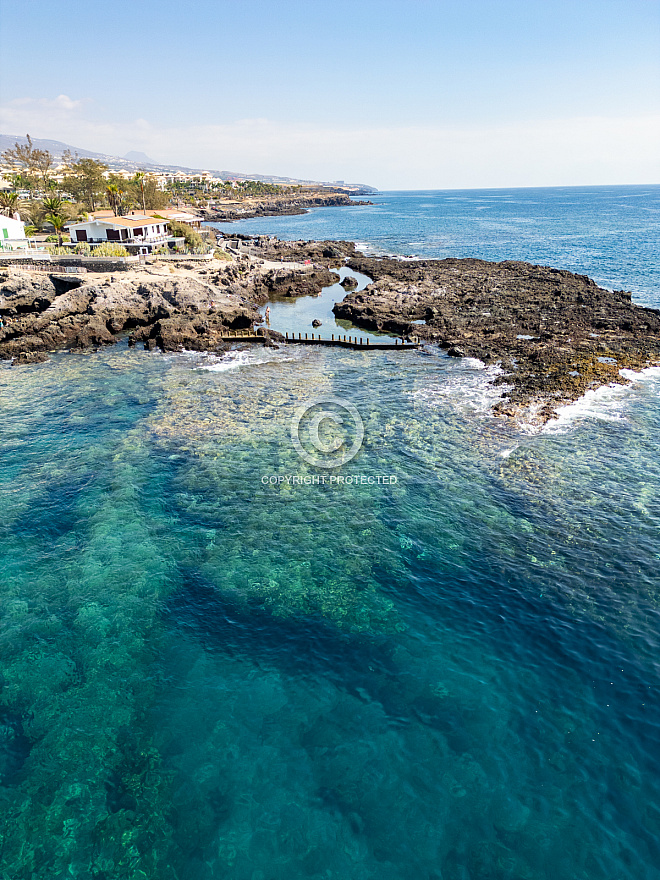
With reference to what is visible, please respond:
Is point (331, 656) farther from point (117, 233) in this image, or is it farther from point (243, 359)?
point (117, 233)

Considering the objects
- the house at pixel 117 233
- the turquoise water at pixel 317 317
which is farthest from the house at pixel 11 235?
the turquoise water at pixel 317 317

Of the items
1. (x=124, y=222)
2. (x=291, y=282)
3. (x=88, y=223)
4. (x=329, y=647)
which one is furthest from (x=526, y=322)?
(x=88, y=223)

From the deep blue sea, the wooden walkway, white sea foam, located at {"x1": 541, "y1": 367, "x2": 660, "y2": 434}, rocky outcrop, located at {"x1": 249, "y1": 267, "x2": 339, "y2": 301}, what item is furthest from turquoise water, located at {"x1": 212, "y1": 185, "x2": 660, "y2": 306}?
the deep blue sea

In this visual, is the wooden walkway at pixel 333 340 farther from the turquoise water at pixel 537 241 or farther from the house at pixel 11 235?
the turquoise water at pixel 537 241

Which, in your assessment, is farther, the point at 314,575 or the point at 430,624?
the point at 314,575

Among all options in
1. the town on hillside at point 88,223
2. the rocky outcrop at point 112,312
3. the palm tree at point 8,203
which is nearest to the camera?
the rocky outcrop at point 112,312

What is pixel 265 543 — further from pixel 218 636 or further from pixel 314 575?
pixel 218 636

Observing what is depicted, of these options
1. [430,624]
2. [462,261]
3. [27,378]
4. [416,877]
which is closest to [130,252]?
[27,378]
